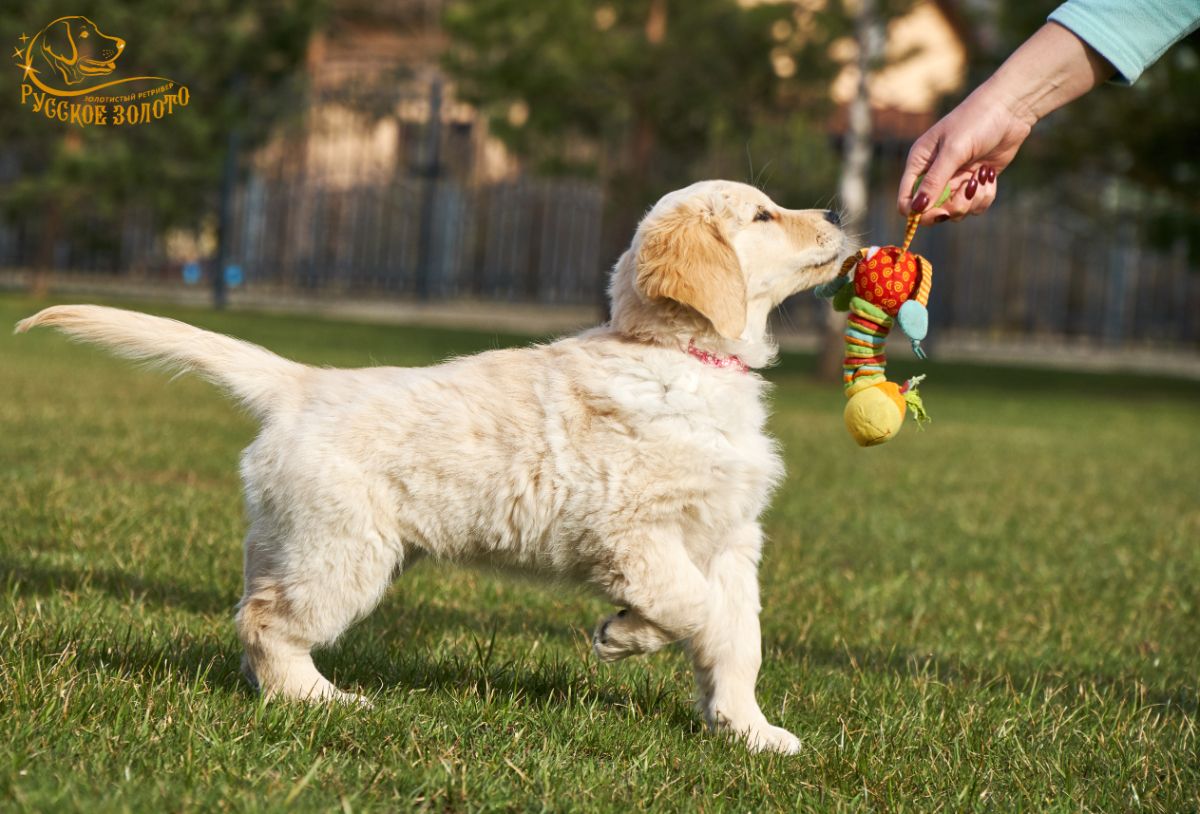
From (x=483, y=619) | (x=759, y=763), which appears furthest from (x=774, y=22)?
(x=759, y=763)

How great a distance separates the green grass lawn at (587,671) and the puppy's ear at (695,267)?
26.5 inches

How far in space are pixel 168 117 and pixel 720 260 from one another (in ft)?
63.9

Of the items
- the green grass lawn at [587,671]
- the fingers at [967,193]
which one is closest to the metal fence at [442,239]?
the green grass lawn at [587,671]

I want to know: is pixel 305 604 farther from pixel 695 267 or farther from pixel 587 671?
pixel 695 267

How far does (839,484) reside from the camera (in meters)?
8.05

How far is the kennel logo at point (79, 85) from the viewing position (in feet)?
47.1

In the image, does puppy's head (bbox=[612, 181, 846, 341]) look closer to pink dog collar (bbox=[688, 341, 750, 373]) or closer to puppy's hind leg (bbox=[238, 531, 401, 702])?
pink dog collar (bbox=[688, 341, 750, 373])


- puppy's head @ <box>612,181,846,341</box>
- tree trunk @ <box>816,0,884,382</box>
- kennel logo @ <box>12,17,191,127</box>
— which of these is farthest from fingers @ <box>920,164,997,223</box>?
kennel logo @ <box>12,17,191,127</box>

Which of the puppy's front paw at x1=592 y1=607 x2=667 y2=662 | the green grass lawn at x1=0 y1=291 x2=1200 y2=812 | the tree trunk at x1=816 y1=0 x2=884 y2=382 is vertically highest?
the tree trunk at x1=816 y1=0 x2=884 y2=382

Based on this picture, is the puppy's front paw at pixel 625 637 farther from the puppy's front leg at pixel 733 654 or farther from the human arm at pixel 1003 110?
the human arm at pixel 1003 110

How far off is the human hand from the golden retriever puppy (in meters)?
0.48

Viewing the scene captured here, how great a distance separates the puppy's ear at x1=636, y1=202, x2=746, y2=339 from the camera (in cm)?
316

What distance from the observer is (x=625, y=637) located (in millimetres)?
2998

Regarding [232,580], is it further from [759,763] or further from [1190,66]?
[1190,66]
